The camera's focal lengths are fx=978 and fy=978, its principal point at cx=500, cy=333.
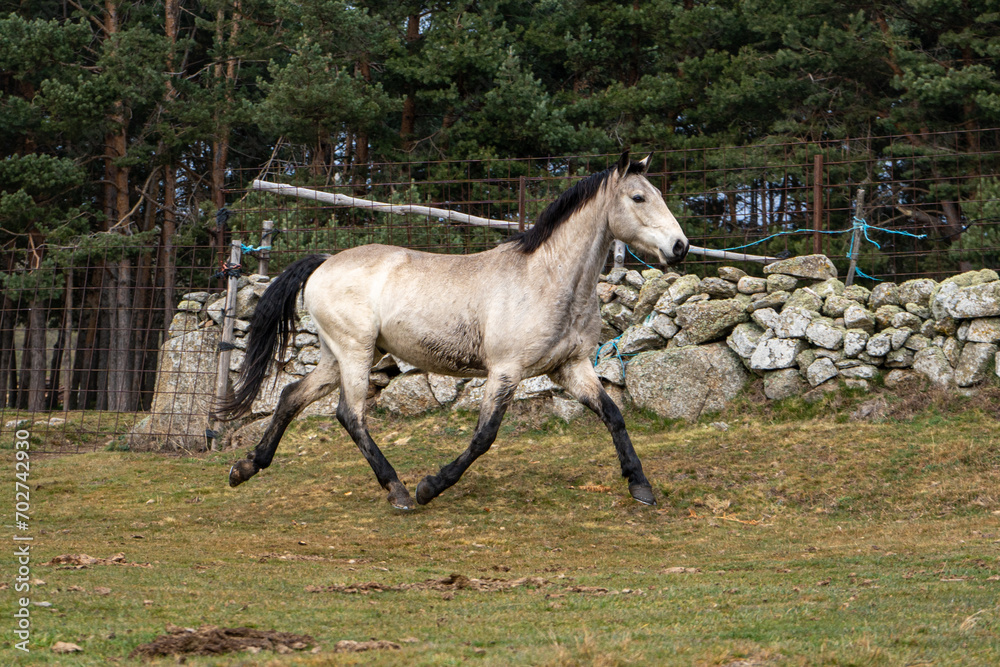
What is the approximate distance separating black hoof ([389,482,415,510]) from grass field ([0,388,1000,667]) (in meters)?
0.15

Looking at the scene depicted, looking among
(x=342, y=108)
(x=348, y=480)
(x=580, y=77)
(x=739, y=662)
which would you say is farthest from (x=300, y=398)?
(x=580, y=77)

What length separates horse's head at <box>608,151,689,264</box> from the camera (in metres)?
7.49

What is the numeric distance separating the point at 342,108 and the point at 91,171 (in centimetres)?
1041

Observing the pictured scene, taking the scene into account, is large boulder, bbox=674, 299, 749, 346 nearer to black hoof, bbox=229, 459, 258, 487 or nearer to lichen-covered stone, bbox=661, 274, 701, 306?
lichen-covered stone, bbox=661, 274, 701, 306

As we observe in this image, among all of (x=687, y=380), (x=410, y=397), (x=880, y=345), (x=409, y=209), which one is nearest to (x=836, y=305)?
(x=880, y=345)

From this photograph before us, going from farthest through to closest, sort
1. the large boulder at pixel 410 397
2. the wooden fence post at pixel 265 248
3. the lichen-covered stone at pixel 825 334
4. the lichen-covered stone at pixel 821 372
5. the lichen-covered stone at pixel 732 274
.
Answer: the wooden fence post at pixel 265 248, the large boulder at pixel 410 397, the lichen-covered stone at pixel 732 274, the lichen-covered stone at pixel 825 334, the lichen-covered stone at pixel 821 372

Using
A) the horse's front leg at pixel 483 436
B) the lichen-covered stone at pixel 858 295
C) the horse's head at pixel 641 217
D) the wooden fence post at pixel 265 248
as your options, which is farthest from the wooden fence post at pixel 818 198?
the wooden fence post at pixel 265 248

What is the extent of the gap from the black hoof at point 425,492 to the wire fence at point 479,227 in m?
5.14

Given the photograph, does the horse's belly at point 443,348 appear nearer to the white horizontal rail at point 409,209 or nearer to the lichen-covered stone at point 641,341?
the lichen-covered stone at point 641,341

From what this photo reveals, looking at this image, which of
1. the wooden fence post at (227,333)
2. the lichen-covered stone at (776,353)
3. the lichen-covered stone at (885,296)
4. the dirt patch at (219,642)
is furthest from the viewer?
the wooden fence post at (227,333)

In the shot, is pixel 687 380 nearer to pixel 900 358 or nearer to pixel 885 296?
pixel 900 358

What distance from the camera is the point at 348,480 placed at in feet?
30.3

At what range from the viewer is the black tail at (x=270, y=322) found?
890 centimetres

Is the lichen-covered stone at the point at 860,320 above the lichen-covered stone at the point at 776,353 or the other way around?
above
